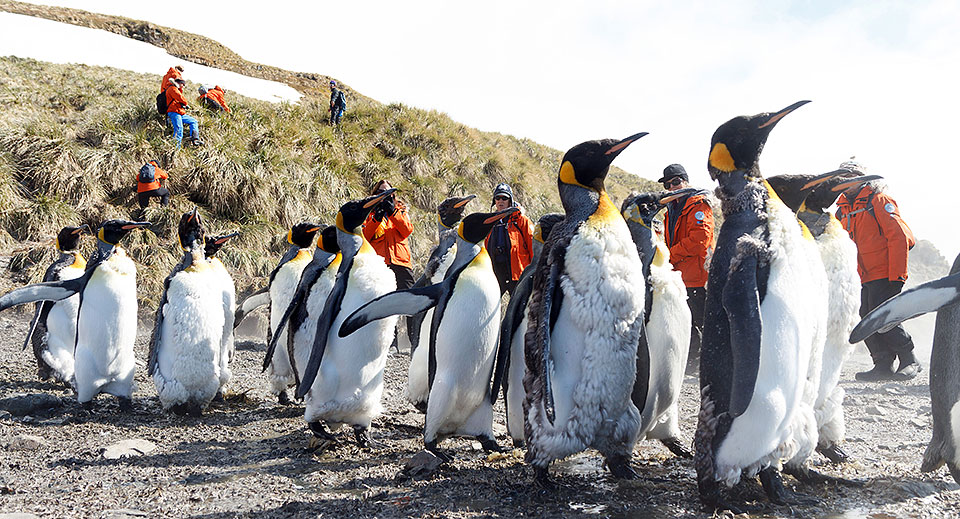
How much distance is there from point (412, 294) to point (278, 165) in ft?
28.0

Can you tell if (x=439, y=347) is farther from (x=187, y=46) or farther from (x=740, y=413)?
(x=187, y=46)

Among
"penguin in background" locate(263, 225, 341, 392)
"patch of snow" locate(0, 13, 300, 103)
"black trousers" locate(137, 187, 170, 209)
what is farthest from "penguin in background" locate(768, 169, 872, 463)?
"patch of snow" locate(0, 13, 300, 103)

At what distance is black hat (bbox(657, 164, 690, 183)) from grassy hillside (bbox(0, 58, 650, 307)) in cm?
621

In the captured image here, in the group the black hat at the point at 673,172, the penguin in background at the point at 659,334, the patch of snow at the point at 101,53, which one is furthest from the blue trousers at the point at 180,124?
the penguin in background at the point at 659,334

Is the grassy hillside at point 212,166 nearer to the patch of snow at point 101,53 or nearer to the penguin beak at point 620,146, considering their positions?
the patch of snow at point 101,53

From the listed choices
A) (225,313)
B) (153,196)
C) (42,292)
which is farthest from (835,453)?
(153,196)

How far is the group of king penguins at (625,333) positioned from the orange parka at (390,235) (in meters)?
2.04

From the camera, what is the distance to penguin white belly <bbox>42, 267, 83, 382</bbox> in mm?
5141

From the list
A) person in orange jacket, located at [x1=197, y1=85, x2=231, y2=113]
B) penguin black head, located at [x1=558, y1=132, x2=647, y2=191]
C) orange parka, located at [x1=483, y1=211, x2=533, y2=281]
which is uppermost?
person in orange jacket, located at [x1=197, y1=85, x2=231, y2=113]

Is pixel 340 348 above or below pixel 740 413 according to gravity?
below

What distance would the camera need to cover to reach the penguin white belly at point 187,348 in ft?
13.9

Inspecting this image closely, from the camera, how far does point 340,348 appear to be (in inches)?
139

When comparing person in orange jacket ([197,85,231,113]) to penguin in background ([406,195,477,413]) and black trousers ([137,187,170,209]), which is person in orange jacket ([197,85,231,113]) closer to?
black trousers ([137,187,170,209])

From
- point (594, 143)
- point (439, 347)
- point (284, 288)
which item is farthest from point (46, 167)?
point (594, 143)
